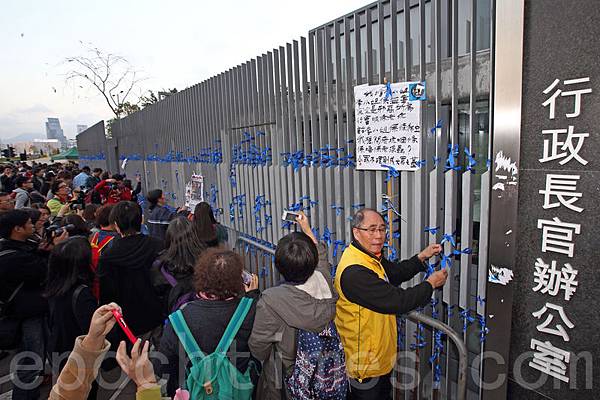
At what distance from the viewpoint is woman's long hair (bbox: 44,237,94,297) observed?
2.79 metres

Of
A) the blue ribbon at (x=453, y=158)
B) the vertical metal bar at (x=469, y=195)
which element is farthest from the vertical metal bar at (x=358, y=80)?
the vertical metal bar at (x=469, y=195)

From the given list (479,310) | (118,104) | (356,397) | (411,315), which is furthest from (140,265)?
(118,104)

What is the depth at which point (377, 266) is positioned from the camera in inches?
94.0

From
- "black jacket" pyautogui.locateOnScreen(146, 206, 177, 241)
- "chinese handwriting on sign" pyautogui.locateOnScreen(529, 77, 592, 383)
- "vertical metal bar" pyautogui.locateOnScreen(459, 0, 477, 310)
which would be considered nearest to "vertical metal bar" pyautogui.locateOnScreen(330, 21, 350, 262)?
"vertical metal bar" pyautogui.locateOnScreen(459, 0, 477, 310)

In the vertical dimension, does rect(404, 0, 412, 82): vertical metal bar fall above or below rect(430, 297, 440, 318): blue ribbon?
above

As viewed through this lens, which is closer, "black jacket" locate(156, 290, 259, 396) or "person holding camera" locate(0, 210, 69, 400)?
"black jacket" locate(156, 290, 259, 396)

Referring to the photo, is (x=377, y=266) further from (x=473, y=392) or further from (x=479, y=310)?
(x=473, y=392)

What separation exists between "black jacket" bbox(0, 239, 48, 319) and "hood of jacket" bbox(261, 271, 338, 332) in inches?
85.3

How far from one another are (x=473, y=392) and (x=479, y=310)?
125 centimetres

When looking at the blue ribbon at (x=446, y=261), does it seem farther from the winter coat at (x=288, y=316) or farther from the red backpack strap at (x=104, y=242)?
the red backpack strap at (x=104, y=242)

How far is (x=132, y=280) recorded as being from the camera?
3.37 m

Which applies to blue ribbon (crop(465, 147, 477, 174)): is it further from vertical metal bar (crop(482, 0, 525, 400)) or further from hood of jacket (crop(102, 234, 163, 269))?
hood of jacket (crop(102, 234, 163, 269))

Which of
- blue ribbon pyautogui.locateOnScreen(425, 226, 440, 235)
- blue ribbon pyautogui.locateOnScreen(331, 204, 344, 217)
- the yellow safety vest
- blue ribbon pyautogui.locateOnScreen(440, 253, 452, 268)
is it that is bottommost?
the yellow safety vest

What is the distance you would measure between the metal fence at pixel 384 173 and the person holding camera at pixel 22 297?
224cm
